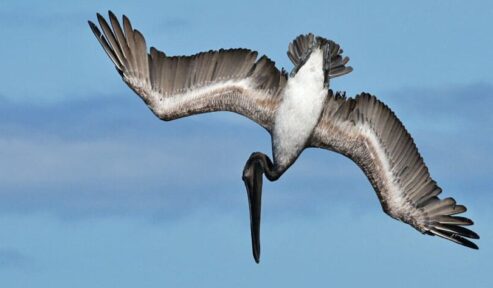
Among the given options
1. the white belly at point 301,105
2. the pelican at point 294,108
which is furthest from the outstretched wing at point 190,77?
the white belly at point 301,105

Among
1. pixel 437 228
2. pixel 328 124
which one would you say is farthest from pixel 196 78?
pixel 437 228

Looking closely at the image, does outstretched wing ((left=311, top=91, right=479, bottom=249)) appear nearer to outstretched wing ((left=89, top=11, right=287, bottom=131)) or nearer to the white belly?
the white belly

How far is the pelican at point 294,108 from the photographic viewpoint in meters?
25.5

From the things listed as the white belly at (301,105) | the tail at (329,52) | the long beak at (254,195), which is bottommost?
the long beak at (254,195)

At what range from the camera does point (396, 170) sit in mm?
26578

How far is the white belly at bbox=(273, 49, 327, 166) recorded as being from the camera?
25.4 metres

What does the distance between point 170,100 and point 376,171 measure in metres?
3.68

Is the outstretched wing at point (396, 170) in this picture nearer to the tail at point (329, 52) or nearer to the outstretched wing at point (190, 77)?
the tail at point (329, 52)

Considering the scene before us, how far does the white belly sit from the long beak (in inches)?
31.6

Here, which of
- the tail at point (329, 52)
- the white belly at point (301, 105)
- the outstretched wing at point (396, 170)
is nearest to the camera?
the white belly at point (301, 105)

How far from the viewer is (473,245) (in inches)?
1045

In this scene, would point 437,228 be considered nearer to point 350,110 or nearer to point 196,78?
point 350,110

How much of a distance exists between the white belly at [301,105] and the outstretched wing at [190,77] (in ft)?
1.29

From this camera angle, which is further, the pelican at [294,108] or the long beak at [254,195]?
the long beak at [254,195]
